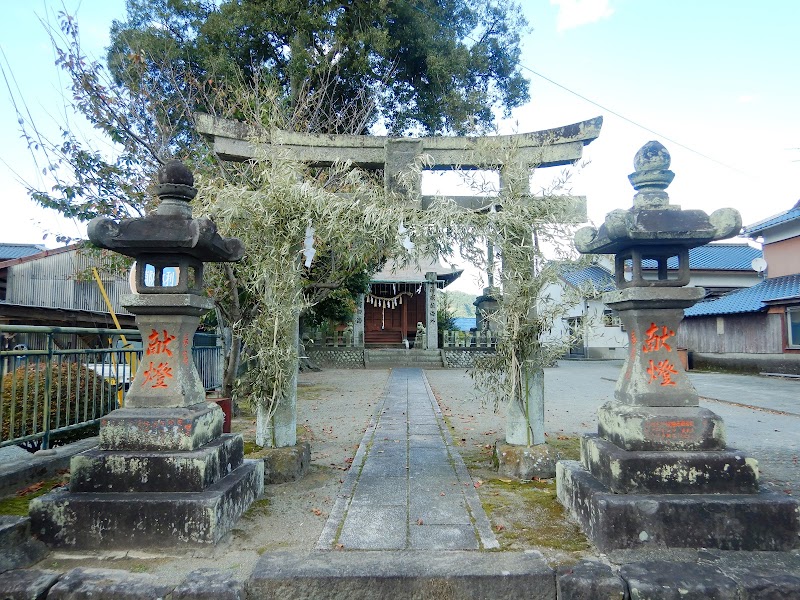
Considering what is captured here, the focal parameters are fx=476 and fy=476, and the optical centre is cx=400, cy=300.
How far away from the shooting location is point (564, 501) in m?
4.16

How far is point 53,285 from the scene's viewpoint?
69.7 feet

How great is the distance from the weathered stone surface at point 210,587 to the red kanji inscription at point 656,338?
3.41m

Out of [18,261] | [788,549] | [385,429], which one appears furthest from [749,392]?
[18,261]

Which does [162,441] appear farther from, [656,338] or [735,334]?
[735,334]

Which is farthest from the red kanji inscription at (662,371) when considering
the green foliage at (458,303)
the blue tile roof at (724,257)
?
the blue tile roof at (724,257)

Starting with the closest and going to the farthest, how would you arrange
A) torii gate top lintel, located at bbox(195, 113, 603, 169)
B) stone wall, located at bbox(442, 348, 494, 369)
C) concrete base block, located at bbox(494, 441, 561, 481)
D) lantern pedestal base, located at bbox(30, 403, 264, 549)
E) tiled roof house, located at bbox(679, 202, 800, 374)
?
lantern pedestal base, located at bbox(30, 403, 264, 549), concrete base block, located at bbox(494, 441, 561, 481), torii gate top lintel, located at bbox(195, 113, 603, 169), tiled roof house, located at bbox(679, 202, 800, 374), stone wall, located at bbox(442, 348, 494, 369)

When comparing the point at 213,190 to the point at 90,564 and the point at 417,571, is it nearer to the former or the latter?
the point at 90,564

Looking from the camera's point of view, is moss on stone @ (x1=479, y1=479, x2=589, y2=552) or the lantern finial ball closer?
moss on stone @ (x1=479, y1=479, x2=589, y2=552)

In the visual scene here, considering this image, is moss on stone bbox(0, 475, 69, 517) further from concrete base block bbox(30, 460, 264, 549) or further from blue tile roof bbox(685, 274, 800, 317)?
blue tile roof bbox(685, 274, 800, 317)

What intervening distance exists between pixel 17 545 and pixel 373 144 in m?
5.18

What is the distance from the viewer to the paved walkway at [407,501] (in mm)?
3539

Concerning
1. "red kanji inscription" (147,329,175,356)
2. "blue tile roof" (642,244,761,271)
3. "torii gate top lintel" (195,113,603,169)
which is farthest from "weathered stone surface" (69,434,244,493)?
"blue tile roof" (642,244,761,271)

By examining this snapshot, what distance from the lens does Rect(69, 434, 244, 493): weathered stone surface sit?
3.54 meters

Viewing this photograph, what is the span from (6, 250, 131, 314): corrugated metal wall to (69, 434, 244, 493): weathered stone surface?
19.1 meters
